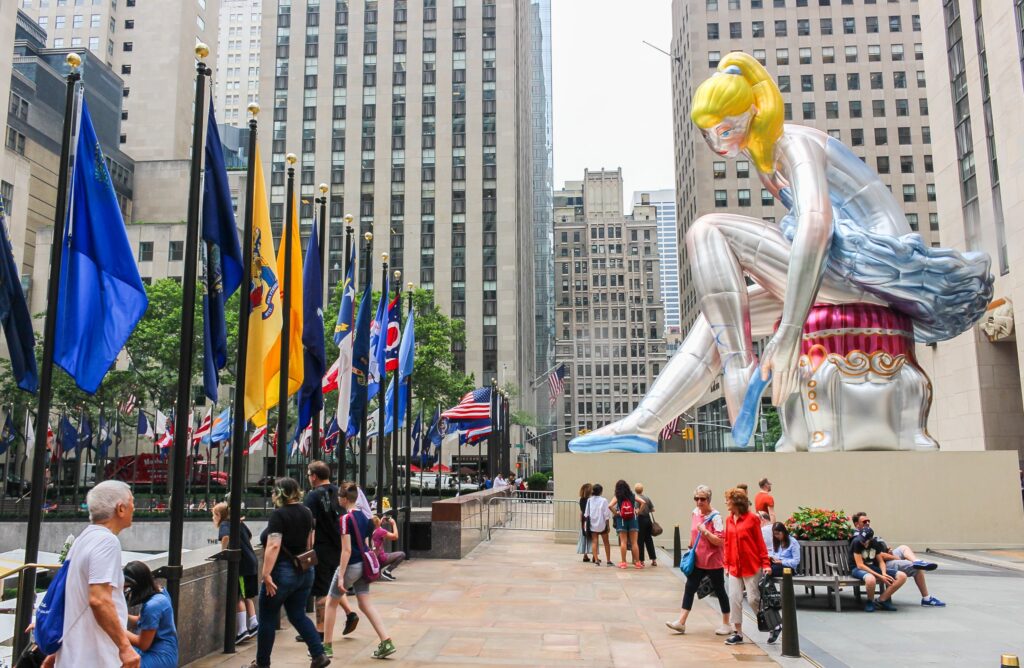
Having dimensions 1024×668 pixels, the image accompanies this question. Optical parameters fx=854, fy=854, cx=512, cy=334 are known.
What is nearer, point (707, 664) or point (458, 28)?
point (707, 664)

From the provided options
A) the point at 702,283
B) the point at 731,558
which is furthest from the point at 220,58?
the point at 731,558

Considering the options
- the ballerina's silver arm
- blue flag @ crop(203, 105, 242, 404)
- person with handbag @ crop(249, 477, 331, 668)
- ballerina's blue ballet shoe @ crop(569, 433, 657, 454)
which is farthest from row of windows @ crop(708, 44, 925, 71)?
person with handbag @ crop(249, 477, 331, 668)

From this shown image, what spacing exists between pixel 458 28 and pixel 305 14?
1492cm

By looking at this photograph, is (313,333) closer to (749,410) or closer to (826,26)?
(749,410)

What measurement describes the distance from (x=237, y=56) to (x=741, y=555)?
17422cm

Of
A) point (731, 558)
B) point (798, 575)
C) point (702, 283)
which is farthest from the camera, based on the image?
point (702, 283)

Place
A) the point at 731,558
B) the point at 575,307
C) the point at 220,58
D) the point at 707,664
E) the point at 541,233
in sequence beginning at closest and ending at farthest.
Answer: the point at 707,664 → the point at 731,558 → the point at 541,233 → the point at 575,307 → the point at 220,58

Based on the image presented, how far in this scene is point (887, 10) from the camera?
258ft

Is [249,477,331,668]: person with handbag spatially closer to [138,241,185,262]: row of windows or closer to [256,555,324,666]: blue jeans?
[256,555,324,666]: blue jeans

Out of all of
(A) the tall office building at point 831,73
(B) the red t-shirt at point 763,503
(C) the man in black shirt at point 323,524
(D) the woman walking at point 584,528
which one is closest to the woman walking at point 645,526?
(D) the woman walking at point 584,528

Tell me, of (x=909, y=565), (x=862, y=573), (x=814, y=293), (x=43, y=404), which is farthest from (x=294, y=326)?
(x=814, y=293)

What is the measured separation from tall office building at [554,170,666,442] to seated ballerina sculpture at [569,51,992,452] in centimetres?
10026

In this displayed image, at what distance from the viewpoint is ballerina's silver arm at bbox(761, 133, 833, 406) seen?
756 inches

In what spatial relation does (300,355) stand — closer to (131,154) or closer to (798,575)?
(798,575)
